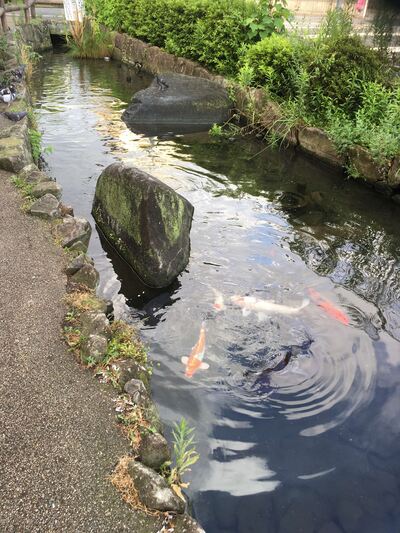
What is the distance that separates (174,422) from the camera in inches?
142

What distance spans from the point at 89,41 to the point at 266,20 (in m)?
8.84

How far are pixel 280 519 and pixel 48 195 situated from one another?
4.36m

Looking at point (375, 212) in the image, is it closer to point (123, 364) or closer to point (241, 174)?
point (241, 174)

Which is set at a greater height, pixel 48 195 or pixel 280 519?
pixel 48 195

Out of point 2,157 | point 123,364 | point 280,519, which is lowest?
point 280,519

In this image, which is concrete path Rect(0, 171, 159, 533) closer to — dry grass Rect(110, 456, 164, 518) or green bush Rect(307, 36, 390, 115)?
dry grass Rect(110, 456, 164, 518)

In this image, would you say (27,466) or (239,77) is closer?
(27,466)

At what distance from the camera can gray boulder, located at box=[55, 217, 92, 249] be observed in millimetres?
5087

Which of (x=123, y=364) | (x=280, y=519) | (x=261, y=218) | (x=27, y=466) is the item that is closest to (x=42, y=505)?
(x=27, y=466)

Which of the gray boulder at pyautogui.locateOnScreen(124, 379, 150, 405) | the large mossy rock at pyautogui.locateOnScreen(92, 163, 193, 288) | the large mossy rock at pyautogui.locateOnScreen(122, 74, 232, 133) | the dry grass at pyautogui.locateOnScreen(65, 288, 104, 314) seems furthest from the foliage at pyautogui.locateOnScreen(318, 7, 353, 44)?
the gray boulder at pyautogui.locateOnScreen(124, 379, 150, 405)

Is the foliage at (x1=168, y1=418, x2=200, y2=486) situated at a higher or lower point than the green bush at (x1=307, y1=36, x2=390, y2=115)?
lower

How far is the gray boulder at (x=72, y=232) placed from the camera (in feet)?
16.7

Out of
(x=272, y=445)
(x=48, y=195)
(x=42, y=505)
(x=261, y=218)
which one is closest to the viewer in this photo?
(x=42, y=505)

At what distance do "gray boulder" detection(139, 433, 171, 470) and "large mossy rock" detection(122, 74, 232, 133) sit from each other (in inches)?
336
